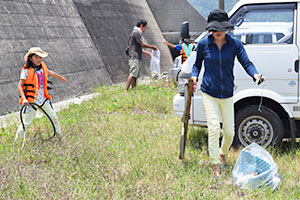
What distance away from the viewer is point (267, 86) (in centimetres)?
586

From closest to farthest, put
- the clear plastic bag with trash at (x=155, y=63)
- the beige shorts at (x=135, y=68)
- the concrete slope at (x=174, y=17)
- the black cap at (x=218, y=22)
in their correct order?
1. the black cap at (x=218, y=22)
2. the beige shorts at (x=135, y=68)
3. the clear plastic bag with trash at (x=155, y=63)
4. the concrete slope at (x=174, y=17)

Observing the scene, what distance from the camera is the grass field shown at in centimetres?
428

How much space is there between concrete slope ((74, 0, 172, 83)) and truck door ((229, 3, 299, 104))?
839 centimetres

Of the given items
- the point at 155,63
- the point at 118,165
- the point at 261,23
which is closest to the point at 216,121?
the point at 118,165

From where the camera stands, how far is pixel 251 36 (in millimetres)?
5980

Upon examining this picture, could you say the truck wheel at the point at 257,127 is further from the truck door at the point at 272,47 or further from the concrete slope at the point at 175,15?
the concrete slope at the point at 175,15

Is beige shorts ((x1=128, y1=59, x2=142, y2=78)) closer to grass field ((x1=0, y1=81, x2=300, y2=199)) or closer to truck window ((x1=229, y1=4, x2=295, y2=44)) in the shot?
grass field ((x1=0, y1=81, x2=300, y2=199))

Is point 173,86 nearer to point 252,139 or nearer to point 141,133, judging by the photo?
point 141,133

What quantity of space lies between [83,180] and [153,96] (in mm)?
5507

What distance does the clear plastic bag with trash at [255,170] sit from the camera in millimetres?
4516

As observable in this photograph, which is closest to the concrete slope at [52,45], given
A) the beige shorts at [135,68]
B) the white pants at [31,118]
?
the beige shorts at [135,68]

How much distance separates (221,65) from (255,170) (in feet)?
3.98

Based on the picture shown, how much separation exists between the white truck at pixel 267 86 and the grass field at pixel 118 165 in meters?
0.34

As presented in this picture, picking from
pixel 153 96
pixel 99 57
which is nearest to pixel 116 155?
pixel 153 96
